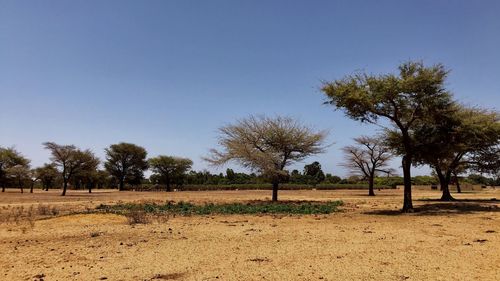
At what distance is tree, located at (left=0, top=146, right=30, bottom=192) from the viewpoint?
6581cm

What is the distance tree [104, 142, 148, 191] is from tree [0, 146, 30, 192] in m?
24.1

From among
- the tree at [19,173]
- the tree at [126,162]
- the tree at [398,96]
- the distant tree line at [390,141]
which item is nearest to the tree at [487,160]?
the distant tree line at [390,141]

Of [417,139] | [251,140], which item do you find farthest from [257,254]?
[251,140]

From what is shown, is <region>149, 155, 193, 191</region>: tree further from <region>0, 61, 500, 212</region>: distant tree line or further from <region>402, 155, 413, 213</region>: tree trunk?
<region>402, 155, 413, 213</region>: tree trunk

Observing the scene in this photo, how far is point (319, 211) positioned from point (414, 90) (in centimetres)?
838

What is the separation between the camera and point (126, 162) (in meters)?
94.6

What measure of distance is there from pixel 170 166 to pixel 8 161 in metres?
30.5

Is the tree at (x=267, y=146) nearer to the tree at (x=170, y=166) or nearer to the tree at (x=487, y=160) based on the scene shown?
the tree at (x=487, y=160)

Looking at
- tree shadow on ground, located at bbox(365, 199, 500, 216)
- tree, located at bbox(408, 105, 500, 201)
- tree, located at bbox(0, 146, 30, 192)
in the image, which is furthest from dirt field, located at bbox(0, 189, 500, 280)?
tree, located at bbox(0, 146, 30, 192)

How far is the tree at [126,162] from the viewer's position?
305ft

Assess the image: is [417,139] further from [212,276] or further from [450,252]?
[212,276]

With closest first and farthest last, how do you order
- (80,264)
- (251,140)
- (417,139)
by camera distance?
(80,264), (417,139), (251,140)

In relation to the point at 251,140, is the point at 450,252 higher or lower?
lower

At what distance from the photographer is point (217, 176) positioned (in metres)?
103
